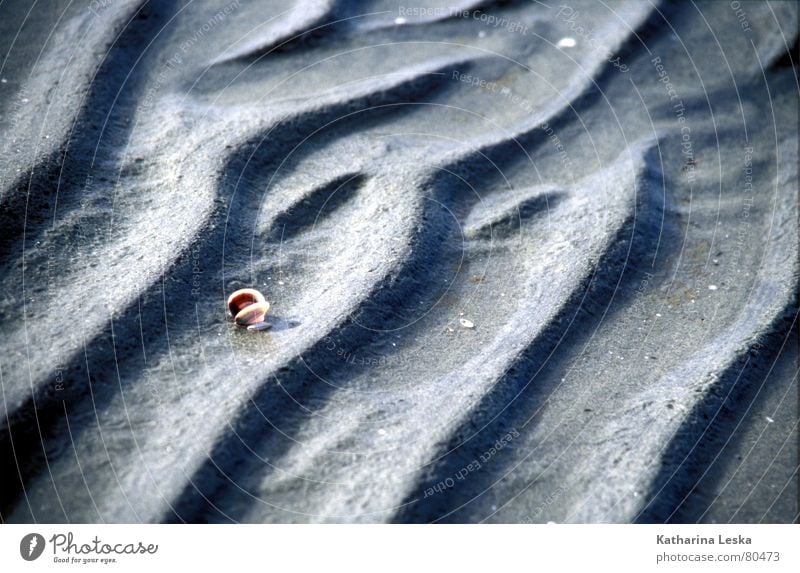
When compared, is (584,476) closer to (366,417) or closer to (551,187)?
(366,417)
